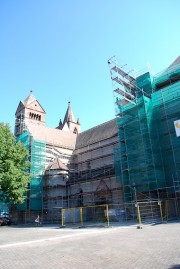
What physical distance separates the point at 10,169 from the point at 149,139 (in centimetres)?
1617

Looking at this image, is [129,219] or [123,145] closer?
[129,219]

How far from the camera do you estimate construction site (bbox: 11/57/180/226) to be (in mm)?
26844

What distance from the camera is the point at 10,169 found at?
1121 inches

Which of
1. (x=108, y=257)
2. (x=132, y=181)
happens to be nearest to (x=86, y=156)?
(x=132, y=181)

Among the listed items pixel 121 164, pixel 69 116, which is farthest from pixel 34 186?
pixel 69 116

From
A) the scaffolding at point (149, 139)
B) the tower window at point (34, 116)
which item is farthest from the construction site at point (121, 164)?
the tower window at point (34, 116)

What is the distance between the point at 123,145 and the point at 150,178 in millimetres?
6374

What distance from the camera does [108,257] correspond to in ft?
28.7

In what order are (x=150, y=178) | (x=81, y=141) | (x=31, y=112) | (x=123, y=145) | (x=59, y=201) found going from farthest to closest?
(x=31, y=112) < (x=81, y=141) < (x=59, y=201) < (x=123, y=145) < (x=150, y=178)

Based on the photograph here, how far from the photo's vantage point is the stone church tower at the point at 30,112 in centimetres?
5775

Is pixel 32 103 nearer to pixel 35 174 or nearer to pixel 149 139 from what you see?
pixel 35 174

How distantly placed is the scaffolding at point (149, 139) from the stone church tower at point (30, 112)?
30869 mm

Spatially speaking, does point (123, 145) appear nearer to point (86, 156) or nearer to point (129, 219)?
point (129, 219)

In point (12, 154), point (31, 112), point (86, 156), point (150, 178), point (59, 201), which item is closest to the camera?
point (150, 178)
